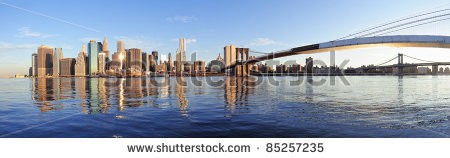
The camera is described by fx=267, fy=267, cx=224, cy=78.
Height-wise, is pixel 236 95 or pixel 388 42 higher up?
pixel 388 42

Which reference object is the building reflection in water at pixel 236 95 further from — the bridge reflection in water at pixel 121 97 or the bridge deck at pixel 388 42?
the bridge deck at pixel 388 42

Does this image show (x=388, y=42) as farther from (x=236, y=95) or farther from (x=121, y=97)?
(x=121, y=97)

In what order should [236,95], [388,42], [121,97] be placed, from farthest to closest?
[388,42] → [236,95] → [121,97]

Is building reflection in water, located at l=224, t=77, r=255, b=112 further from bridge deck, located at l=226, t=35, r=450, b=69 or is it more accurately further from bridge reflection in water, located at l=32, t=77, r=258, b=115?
bridge deck, located at l=226, t=35, r=450, b=69

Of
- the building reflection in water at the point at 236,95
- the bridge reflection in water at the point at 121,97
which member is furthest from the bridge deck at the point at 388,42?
the bridge reflection in water at the point at 121,97

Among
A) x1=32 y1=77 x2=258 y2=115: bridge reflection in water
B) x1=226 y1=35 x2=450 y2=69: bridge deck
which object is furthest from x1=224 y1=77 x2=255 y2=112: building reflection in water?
x1=226 y1=35 x2=450 y2=69: bridge deck

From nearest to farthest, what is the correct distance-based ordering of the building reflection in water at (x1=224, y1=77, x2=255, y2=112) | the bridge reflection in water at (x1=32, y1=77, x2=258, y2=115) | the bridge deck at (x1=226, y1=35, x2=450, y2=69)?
1. the bridge reflection in water at (x1=32, y1=77, x2=258, y2=115)
2. the building reflection in water at (x1=224, y1=77, x2=255, y2=112)
3. the bridge deck at (x1=226, y1=35, x2=450, y2=69)

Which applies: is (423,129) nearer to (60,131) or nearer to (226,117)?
(226,117)

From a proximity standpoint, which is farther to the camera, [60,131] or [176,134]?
[60,131]

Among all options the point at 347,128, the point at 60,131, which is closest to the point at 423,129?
the point at 347,128

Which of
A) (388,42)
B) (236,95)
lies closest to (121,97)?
(236,95)

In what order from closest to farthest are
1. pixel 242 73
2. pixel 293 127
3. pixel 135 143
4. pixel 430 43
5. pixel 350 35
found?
pixel 135 143 → pixel 293 127 → pixel 430 43 → pixel 350 35 → pixel 242 73
